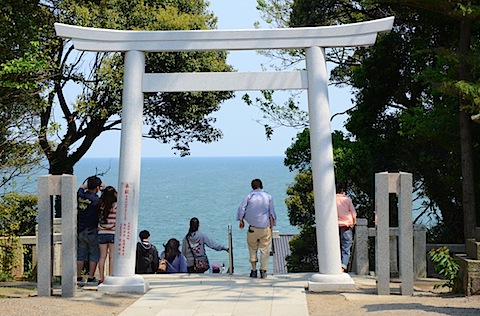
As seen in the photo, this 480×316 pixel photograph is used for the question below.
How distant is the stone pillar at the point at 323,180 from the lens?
12.4 meters

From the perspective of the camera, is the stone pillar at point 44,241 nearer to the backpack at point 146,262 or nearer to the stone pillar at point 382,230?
the backpack at point 146,262

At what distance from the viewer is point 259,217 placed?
1323cm

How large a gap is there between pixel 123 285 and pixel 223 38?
3.89m

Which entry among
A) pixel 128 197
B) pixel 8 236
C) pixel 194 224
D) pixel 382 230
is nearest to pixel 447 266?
pixel 382 230

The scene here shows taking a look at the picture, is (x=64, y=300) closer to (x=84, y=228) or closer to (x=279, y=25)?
(x=84, y=228)

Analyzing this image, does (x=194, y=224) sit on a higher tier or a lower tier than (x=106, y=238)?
higher

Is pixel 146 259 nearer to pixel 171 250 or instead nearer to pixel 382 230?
pixel 171 250

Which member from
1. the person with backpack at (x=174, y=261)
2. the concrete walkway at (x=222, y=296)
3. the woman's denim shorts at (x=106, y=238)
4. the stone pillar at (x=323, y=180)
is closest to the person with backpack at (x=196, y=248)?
the person with backpack at (x=174, y=261)

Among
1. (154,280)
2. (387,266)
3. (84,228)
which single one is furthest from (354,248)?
(84,228)

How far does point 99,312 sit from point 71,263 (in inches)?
55.1

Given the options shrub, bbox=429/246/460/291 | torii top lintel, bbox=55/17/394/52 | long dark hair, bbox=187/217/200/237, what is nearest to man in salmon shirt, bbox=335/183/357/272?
shrub, bbox=429/246/460/291

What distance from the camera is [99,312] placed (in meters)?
10.6

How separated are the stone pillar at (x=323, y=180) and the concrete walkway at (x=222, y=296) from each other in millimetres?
531

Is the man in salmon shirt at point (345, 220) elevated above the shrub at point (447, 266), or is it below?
above
